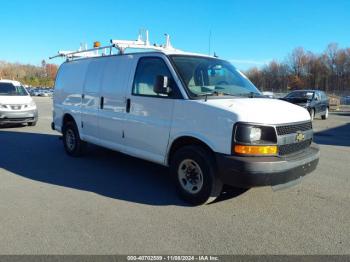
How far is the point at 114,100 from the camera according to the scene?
6258 millimetres

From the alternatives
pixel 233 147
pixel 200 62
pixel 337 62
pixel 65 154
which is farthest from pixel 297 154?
pixel 337 62

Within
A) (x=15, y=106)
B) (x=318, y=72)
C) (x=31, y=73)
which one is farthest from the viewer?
(x=31, y=73)

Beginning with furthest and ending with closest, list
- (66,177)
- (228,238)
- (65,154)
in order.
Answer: (65,154)
(66,177)
(228,238)

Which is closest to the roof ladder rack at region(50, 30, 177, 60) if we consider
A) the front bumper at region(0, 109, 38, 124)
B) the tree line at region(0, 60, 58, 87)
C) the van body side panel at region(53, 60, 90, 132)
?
the van body side panel at region(53, 60, 90, 132)

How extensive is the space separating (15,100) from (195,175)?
11002 millimetres

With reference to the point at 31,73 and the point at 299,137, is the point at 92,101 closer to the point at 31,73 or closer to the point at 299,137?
the point at 299,137

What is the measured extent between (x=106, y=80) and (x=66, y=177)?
194 centimetres

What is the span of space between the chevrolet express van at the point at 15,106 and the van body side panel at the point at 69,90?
5.37 meters

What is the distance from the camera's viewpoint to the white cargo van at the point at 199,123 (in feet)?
14.1

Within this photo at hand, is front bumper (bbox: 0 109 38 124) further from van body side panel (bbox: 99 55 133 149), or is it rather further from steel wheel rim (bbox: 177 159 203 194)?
steel wheel rim (bbox: 177 159 203 194)

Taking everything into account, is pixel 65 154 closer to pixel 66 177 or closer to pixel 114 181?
pixel 66 177

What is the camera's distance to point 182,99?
4910 mm

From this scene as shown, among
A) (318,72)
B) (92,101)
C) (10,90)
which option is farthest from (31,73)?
(92,101)

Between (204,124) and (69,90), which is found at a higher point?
(69,90)
